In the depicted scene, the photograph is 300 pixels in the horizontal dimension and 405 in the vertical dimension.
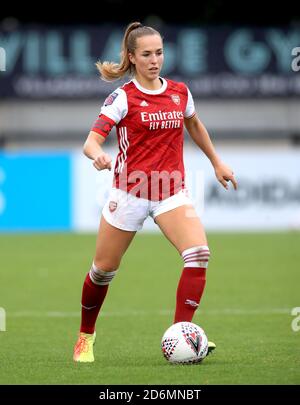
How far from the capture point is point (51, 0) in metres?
33.7

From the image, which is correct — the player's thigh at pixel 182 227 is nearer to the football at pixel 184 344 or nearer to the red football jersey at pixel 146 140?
the red football jersey at pixel 146 140

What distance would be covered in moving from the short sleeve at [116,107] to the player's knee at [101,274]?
1.07 meters

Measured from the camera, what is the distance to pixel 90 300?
8.49 meters

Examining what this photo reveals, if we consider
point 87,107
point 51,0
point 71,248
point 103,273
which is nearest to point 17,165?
point 71,248

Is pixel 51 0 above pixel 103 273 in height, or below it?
above

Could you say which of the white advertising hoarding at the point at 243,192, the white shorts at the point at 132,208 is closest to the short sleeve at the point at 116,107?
the white shorts at the point at 132,208

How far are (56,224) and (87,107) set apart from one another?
6.58 metres

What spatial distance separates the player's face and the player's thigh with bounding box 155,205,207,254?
995 mm

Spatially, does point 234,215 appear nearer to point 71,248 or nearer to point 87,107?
point 71,248

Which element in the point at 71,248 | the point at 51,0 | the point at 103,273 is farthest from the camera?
the point at 51,0

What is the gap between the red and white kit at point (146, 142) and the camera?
26.7ft

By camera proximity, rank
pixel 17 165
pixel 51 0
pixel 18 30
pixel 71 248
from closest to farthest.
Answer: pixel 71 248 < pixel 17 165 < pixel 18 30 < pixel 51 0

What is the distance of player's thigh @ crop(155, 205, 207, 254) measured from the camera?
8062mm

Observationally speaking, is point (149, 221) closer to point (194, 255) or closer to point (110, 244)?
point (110, 244)
